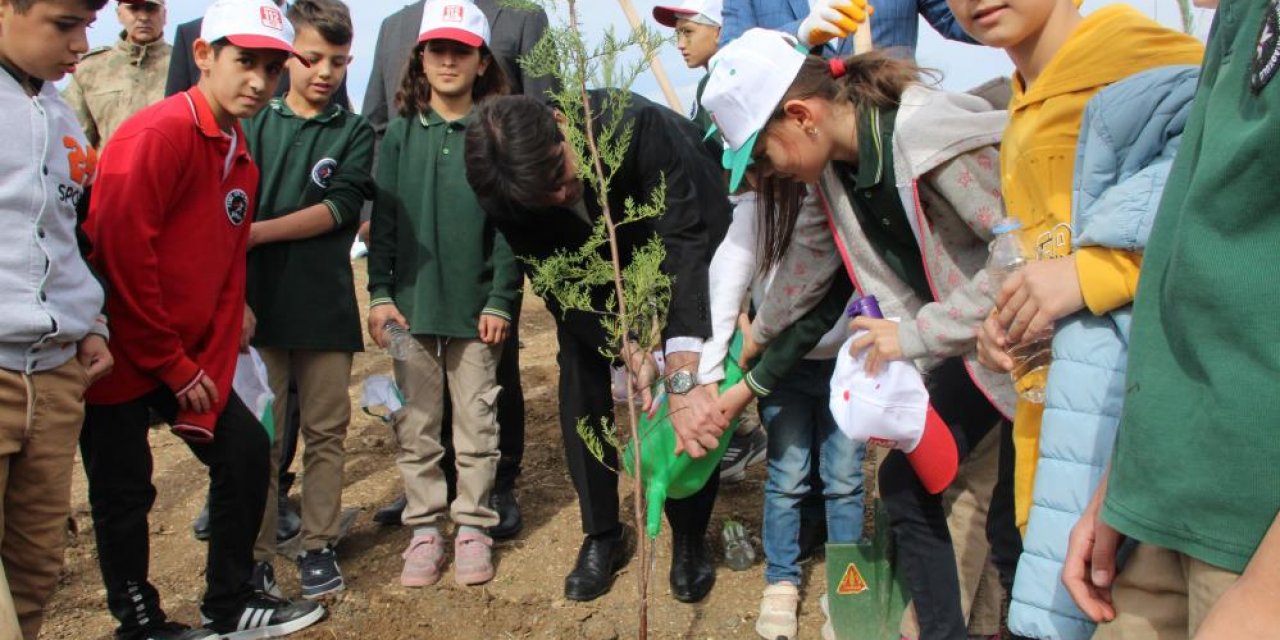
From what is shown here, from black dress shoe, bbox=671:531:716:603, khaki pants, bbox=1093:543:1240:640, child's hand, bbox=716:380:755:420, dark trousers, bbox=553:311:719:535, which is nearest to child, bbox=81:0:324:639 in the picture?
dark trousers, bbox=553:311:719:535

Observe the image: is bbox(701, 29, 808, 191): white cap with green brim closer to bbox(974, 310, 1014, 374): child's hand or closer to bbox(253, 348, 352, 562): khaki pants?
bbox(974, 310, 1014, 374): child's hand

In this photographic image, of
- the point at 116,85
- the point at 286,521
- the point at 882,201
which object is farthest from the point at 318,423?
the point at 116,85

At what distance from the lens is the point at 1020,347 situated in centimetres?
206

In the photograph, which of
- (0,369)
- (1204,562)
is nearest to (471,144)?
(0,369)

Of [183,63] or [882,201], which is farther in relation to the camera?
[183,63]

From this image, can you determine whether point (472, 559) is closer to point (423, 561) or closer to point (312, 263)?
point (423, 561)

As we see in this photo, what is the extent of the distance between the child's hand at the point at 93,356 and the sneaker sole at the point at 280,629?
104 centimetres

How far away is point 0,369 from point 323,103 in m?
1.84

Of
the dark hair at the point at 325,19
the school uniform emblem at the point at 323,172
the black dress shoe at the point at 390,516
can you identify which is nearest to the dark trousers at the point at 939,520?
the school uniform emblem at the point at 323,172

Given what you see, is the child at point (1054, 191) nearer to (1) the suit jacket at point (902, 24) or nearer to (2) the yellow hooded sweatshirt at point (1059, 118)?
(2) the yellow hooded sweatshirt at point (1059, 118)

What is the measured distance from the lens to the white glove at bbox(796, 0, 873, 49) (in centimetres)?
266

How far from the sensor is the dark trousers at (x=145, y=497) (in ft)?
11.0

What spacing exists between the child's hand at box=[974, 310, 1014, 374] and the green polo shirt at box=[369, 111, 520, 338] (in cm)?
235

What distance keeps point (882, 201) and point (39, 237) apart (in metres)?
2.13
